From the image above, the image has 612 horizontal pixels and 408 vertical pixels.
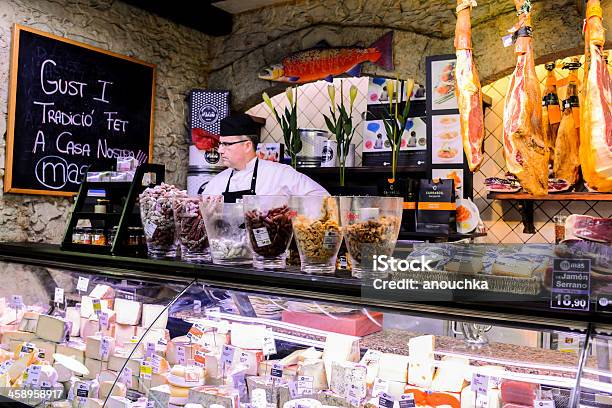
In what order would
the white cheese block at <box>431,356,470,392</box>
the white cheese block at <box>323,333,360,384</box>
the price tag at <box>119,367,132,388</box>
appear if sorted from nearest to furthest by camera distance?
the white cheese block at <box>431,356,470,392</box> → the white cheese block at <box>323,333,360,384</box> → the price tag at <box>119,367,132,388</box>

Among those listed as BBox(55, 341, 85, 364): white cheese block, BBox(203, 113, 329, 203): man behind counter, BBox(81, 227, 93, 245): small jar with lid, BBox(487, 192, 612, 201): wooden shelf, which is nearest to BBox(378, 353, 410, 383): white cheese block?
BBox(55, 341, 85, 364): white cheese block

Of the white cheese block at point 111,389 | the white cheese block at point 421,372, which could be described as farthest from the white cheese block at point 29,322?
the white cheese block at point 421,372

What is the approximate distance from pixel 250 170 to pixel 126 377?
270 cm

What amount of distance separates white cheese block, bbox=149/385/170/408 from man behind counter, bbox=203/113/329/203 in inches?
96.6

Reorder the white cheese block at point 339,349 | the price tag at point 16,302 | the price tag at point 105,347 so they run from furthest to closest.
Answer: the price tag at point 16,302 → the price tag at point 105,347 → the white cheese block at point 339,349

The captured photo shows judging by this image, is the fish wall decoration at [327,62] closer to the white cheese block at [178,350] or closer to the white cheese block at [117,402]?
the white cheese block at [178,350]

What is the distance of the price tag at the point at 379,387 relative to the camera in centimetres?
141

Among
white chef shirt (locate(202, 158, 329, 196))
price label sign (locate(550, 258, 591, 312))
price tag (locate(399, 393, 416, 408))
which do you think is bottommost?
price tag (locate(399, 393, 416, 408))

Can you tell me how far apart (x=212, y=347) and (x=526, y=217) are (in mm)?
3172

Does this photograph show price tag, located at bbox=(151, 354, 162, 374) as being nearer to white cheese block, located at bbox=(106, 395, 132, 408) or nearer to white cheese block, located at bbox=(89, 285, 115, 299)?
white cheese block, located at bbox=(106, 395, 132, 408)

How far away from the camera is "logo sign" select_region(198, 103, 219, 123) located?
5.07 m

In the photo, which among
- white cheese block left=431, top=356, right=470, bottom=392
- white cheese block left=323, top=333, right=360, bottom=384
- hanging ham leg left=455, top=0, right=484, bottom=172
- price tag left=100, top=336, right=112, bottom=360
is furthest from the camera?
hanging ham leg left=455, top=0, right=484, bottom=172

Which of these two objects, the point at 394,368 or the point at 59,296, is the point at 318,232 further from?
the point at 59,296

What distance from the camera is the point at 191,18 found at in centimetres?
504
